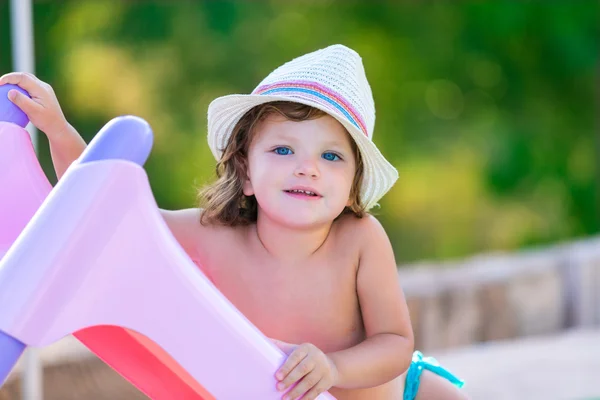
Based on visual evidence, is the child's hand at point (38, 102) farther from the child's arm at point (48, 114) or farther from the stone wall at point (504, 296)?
the stone wall at point (504, 296)

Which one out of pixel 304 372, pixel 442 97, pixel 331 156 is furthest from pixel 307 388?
pixel 442 97

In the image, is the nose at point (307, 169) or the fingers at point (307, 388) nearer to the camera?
the fingers at point (307, 388)

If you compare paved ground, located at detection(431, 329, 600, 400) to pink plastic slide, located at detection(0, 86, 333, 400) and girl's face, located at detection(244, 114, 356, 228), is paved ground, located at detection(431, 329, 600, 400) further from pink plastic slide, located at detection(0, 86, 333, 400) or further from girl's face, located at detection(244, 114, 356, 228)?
pink plastic slide, located at detection(0, 86, 333, 400)

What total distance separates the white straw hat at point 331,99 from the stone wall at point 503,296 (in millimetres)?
1461

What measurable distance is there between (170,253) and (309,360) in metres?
0.23

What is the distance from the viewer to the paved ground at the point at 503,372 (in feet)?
7.82

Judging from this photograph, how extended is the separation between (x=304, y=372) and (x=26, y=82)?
60cm

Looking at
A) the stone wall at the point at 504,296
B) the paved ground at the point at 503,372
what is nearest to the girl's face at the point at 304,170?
the paved ground at the point at 503,372

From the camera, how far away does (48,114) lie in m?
1.41

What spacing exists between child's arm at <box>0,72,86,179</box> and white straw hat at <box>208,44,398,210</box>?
226 mm

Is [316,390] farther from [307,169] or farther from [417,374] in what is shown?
[417,374]

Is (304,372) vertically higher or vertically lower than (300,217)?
lower

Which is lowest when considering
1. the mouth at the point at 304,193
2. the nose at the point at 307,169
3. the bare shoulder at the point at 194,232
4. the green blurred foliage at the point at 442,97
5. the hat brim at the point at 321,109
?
the bare shoulder at the point at 194,232

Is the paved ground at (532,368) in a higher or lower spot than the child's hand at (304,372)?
higher
